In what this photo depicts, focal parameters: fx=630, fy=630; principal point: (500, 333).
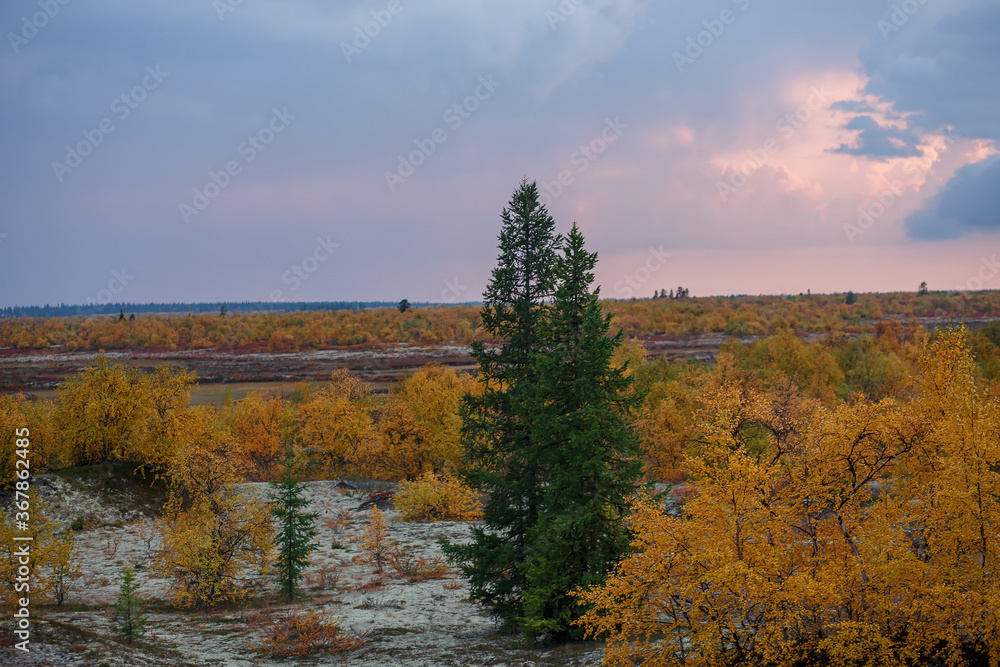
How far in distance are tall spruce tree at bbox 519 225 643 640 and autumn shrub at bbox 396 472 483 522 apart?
824 inches

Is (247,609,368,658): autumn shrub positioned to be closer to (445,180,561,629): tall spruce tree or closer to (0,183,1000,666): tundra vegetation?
(0,183,1000,666): tundra vegetation

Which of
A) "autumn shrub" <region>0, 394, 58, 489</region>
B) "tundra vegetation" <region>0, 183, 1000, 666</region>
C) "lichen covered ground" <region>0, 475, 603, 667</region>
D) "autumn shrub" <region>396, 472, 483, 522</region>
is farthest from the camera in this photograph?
"autumn shrub" <region>396, 472, 483, 522</region>

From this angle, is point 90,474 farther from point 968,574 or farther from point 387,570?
point 968,574

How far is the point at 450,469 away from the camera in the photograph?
146 ft

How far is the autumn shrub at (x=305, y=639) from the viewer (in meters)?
19.2

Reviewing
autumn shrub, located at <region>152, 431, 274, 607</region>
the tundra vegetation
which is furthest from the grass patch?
autumn shrub, located at <region>152, 431, 274, 607</region>

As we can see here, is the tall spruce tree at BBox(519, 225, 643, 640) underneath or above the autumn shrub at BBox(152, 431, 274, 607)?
above

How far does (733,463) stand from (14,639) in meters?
17.2

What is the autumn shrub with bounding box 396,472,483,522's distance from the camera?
38812 mm

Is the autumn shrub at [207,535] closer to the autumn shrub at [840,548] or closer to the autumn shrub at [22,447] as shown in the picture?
the autumn shrub at [22,447]

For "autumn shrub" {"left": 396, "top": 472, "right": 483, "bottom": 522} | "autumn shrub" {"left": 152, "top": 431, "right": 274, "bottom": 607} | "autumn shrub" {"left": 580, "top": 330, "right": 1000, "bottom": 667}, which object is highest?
"autumn shrub" {"left": 580, "top": 330, "right": 1000, "bottom": 667}

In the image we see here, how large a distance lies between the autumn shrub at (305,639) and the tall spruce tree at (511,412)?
4193 millimetres

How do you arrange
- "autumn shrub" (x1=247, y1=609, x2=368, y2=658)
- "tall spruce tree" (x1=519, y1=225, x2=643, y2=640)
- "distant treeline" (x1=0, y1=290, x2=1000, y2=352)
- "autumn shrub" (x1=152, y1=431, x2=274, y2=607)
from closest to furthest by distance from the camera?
"tall spruce tree" (x1=519, y1=225, x2=643, y2=640)
"autumn shrub" (x1=247, y1=609, x2=368, y2=658)
"autumn shrub" (x1=152, y1=431, x2=274, y2=607)
"distant treeline" (x1=0, y1=290, x2=1000, y2=352)

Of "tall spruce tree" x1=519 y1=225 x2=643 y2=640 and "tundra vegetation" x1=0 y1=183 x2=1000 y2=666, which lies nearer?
"tundra vegetation" x1=0 y1=183 x2=1000 y2=666
